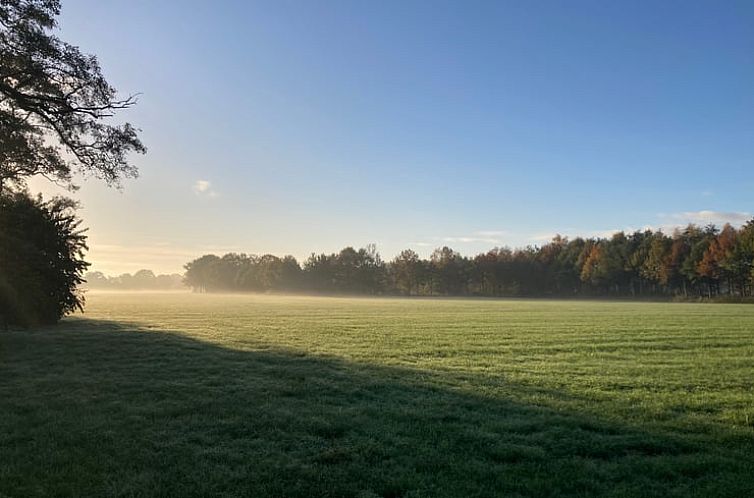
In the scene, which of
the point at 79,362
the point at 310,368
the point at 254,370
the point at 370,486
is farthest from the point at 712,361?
the point at 79,362

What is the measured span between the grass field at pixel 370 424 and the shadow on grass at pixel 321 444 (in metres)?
0.03

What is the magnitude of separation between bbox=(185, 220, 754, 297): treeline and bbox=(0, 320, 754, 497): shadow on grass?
9645 cm

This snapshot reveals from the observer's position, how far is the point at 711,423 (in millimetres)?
8867

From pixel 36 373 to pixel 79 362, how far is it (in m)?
1.82

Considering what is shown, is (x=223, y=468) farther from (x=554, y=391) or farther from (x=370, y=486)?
(x=554, y=391)

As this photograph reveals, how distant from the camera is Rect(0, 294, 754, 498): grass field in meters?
6.14

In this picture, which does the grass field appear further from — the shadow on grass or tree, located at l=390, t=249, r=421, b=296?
tree, located at l=390, t=249, r=421, b=296

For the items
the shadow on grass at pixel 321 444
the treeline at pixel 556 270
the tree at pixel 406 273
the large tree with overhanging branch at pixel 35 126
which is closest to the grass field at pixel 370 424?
the shadow on grass at pixel 321 444

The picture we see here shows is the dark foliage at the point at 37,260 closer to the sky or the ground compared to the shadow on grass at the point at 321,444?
closer to the sky

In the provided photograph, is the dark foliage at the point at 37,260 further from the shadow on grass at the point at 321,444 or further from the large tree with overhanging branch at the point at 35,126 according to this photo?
the shadow on grass at the point at 321,444

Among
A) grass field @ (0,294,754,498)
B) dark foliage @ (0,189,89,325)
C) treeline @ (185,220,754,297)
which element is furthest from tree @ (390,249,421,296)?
grass field @ (0,294,754,498)

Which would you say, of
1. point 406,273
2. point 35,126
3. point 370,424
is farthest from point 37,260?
point 406,273

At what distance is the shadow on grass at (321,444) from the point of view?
19.7 feet

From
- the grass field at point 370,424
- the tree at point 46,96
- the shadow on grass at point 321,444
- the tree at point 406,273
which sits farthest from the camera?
the tree at point 406,273
